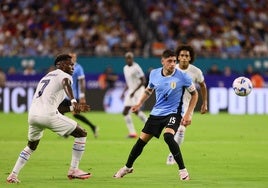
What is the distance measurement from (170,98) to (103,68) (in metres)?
24.0

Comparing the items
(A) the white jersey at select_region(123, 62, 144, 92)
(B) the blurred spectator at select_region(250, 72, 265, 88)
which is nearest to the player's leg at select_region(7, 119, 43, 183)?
(A) the white jersey at select_region(123, 62, 144, 92)

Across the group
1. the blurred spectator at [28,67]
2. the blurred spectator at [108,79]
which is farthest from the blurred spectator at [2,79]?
the blurred spectator at [108,79]

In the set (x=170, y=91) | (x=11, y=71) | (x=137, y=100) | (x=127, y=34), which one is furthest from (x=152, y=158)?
(x=127, y=34)

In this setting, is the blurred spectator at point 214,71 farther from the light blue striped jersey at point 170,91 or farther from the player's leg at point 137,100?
the light blue striped jersey at point 170,91

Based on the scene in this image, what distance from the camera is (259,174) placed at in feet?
45.8

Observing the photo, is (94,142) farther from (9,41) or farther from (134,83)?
(9,41)

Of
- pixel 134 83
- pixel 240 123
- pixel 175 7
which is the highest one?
pixel 175 7

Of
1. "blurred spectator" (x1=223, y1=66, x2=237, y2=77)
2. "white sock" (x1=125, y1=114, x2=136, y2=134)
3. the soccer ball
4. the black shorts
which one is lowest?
"white sock" (x1=125, y1=114, x2=136, y2=134)

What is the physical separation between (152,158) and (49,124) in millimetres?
4836

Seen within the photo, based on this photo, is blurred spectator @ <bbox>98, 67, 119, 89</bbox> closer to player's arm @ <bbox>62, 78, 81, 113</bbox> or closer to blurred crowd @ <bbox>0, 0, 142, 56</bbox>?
blurred crowd @ <bbox>0, 0, 142, 56</bbox>

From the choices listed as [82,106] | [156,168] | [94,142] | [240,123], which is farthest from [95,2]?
[82,106]

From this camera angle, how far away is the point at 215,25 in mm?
39844

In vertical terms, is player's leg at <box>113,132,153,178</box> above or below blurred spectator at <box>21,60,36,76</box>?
below

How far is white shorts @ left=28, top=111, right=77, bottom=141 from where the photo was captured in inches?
490
